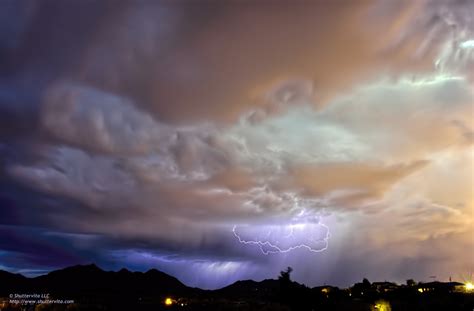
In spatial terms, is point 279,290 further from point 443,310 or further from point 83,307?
point 83,307

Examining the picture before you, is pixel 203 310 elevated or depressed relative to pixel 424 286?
depressed

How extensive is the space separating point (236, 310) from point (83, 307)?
2618cm

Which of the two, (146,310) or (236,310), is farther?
(146,310)

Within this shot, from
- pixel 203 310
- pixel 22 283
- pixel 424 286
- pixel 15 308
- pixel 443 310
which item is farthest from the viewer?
pixel 22 283

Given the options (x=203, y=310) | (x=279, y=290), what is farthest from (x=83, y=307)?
(x=279, y=290)

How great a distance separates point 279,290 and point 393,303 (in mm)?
17664

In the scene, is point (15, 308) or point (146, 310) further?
point (146, 310)

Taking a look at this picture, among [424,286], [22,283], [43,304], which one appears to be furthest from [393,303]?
[22,283]

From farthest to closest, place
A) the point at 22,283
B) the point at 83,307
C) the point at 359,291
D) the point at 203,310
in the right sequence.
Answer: the point at 22,283 → the point at 359,291 → the point at 203,310 → the point at 83,307

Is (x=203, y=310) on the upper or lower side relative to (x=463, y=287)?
lower

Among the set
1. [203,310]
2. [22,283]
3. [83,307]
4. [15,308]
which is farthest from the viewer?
[22,283]

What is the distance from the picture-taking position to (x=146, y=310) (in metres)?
82.4

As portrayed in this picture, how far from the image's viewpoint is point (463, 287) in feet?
278

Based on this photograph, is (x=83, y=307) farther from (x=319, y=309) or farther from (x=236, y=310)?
(x=319, y=309)
